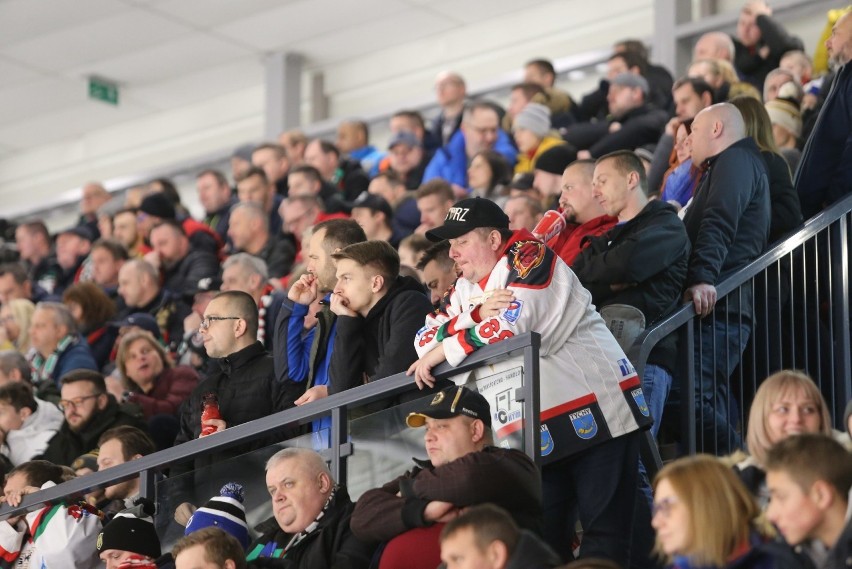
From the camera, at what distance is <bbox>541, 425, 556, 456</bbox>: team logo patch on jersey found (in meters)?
5.44

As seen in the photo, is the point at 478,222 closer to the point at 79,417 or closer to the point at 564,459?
the point at 564,459

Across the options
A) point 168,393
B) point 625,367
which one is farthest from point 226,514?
point 168,393

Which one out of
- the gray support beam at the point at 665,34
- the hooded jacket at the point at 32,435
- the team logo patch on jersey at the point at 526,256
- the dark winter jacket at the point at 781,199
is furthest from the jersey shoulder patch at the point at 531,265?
the gray support beam at the point at 665,34

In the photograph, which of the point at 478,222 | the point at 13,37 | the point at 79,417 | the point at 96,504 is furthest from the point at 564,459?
the point at 13,37

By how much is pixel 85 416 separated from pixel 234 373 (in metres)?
1.52

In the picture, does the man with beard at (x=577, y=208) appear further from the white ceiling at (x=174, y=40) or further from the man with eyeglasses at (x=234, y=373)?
the white ceiling at (x=174, y=40)

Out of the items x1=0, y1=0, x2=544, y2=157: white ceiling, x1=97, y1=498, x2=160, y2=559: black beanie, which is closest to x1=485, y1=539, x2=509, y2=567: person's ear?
x1=97, y1=498, x2=160, y2=559: black beanie

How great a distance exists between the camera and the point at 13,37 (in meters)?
14.8

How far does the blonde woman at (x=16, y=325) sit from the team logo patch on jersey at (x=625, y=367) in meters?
6.12

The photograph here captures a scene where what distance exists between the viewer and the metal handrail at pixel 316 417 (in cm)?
538

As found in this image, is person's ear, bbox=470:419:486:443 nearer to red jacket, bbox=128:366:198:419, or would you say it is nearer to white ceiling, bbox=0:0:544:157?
red jacket, bbox=128:366:198:419

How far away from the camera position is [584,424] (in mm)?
5512

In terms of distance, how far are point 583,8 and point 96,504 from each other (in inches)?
326

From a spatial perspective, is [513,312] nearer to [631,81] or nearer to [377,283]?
[377,283]
